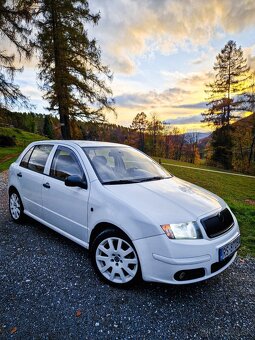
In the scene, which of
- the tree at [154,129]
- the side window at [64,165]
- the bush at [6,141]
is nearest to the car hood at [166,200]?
the side window at [64,165]

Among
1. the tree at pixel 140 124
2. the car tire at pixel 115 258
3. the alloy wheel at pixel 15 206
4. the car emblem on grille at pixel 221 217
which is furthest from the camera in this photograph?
the tree at pixel 140 124

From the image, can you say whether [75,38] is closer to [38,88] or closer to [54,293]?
[38,88]

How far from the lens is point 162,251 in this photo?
A: 7.89ft

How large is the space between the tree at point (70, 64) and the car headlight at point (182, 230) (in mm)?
13533

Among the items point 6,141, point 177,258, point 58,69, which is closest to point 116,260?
point 177,258

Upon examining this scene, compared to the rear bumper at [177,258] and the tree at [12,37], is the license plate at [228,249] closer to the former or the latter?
the rear bumper at [177,258]

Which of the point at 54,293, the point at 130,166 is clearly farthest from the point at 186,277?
the point at 130,166

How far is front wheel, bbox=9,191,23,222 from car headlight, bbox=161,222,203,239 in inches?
134

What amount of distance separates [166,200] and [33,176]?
260 cm

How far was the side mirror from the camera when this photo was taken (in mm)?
3100

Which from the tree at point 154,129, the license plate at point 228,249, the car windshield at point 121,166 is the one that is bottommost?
the license plate at point 228,249

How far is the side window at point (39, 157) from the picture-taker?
13.4ft

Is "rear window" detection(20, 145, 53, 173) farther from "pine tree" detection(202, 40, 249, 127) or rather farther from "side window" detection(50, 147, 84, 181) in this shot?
"pine tree" detection(202, 40, 249, 127)

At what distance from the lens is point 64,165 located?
12.1 ft
